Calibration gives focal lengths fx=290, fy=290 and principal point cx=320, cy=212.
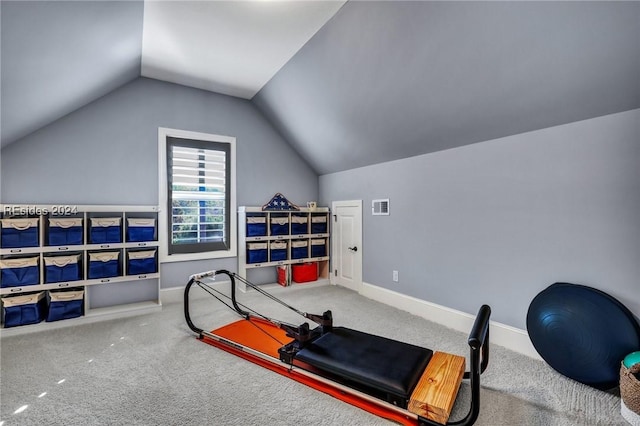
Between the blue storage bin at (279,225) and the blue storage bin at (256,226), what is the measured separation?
132 mm

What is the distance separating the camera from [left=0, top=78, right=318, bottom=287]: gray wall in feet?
10.8

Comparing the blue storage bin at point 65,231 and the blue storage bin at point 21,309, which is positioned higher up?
the blue storage bin at point 65,231

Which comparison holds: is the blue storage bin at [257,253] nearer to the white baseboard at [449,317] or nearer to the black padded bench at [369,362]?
the white baseboard at [449,317]

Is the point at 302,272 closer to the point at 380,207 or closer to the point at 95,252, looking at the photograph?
the point at 380,207

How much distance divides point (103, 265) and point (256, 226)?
6.29 ft

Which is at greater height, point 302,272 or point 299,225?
point 299,225

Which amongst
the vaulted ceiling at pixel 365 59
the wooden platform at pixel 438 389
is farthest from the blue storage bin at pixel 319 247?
the wooden platform at pixel 438 389

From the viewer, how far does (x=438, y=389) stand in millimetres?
1719

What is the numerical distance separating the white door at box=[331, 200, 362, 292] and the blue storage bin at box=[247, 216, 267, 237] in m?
1.24

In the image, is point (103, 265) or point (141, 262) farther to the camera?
point (141, 262)

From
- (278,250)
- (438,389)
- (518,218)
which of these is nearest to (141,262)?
(278,250)

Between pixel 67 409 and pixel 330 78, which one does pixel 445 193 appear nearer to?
pixel 330 78

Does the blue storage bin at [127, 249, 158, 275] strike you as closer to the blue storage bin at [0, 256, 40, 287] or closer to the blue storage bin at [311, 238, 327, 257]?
the blue storage bin at [0, 256, 40, 287]

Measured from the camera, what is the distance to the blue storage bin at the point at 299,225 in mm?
4762
